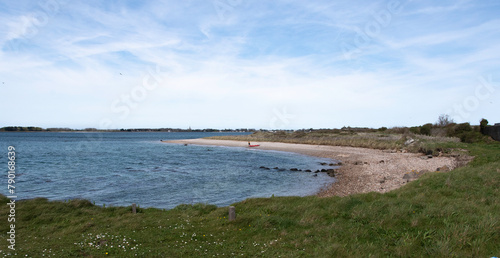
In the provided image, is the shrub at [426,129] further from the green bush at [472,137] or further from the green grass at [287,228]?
the green grass at [287,228]

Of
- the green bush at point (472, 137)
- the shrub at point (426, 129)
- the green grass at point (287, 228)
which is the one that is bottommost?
the green grass at point (287, 228)

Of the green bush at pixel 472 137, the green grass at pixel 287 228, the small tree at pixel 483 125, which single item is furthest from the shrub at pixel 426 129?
the green grass at pixel 287 228

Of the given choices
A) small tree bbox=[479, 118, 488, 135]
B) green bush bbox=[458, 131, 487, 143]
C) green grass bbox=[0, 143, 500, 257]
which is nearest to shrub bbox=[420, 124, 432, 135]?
small tree bbox=[479, 118, 488, 135]

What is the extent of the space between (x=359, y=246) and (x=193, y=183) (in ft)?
67.3

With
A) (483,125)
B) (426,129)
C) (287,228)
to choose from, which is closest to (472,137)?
(483,125)

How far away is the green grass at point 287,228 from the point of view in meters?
7.71

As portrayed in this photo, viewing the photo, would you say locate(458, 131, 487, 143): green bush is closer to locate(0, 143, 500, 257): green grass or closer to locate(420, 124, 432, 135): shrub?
locate(420, 124, 432, 135): shrub

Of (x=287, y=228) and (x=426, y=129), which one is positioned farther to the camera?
(x=426, y=129)

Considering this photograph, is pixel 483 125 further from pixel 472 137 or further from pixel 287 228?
pixel 287 228

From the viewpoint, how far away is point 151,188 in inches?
945

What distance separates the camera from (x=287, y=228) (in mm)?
→ 9641

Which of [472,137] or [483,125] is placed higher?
[483,125]

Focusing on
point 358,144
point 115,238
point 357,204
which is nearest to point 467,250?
point 357,204

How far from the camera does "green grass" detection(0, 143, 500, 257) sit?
25.3 feet
